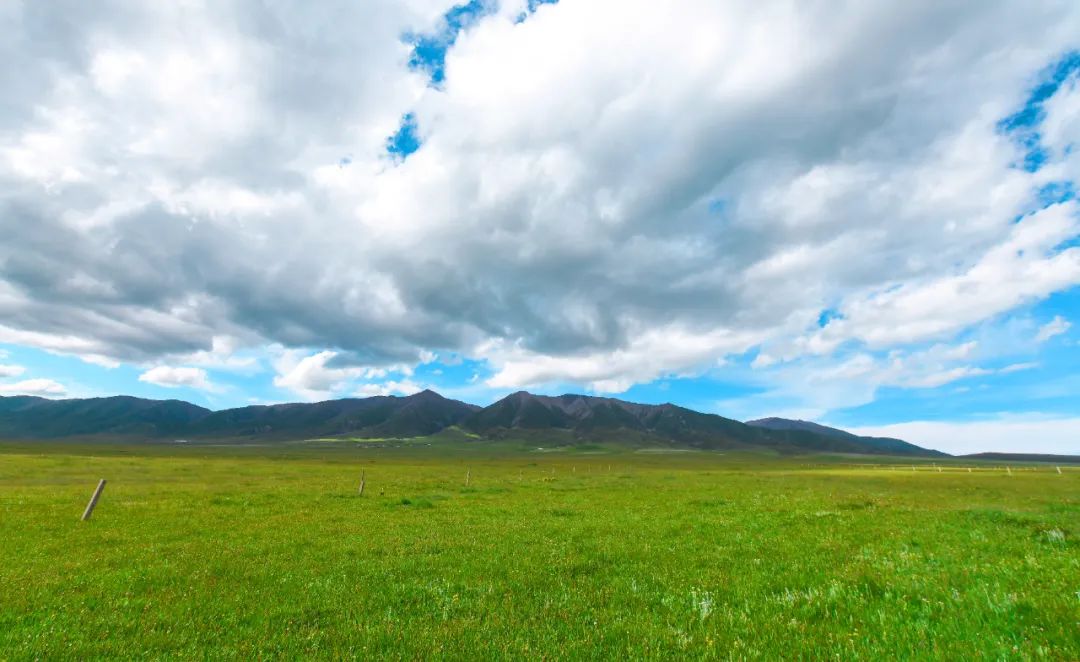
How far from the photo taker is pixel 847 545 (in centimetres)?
1786

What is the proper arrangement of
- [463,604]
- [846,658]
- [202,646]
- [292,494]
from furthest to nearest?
[292,494] < [463,604] < [202,646] < [846,658]

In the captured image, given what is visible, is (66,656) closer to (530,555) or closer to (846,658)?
(530,555)

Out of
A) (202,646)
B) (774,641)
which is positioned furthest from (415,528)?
(774,641)

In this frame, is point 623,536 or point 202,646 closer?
point 202,646

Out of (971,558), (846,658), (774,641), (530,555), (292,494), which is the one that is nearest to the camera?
(846,658)

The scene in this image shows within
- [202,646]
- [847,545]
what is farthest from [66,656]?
[847,545]

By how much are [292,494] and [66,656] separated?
115 ft

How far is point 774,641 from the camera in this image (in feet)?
29.9

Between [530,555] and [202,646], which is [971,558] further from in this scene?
[202,646]

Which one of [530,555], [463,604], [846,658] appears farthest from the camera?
[530,555]

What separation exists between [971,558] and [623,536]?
37.9 ft

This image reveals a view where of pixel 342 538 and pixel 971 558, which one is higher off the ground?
pixel 971 558

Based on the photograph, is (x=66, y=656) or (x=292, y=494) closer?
(x=66, y=656)

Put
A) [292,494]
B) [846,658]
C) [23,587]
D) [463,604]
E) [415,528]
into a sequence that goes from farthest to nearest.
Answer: [292,494], [415,528], [23,587], [463,604], [846,658]
